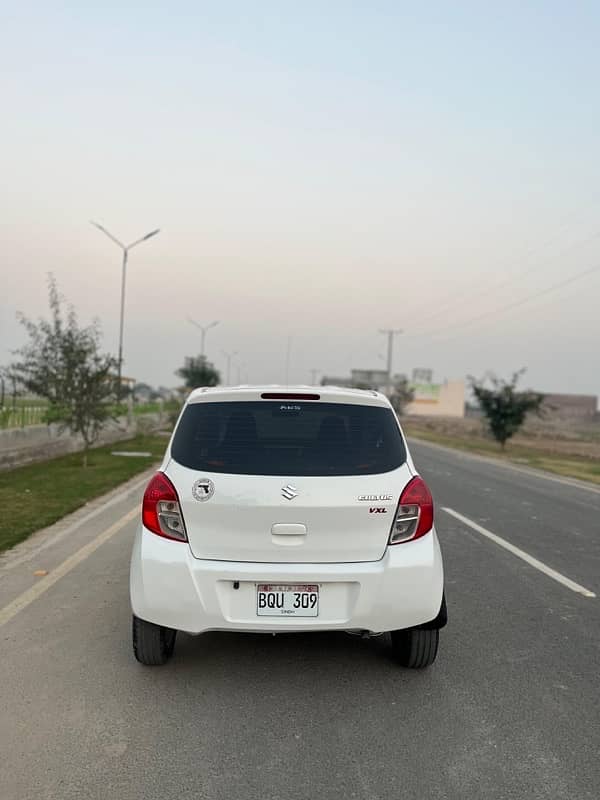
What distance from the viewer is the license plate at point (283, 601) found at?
159 inches

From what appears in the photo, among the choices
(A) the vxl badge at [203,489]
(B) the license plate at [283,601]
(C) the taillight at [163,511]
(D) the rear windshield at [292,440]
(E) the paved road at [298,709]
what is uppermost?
(D) the rear windshield at [292,440]

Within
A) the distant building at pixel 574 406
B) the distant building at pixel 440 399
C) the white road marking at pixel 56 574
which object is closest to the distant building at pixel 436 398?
the distant building at pixel 440 399

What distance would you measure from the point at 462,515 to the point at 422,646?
6761 mm

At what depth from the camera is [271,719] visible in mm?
3732

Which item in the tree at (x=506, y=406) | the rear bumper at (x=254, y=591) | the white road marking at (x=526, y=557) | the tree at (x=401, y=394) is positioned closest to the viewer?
the rear bumper at (x=254, y=591)

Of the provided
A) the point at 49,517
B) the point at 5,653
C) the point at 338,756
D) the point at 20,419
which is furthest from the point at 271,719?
the point at 20,419

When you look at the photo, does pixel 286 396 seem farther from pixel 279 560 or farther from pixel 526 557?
pixel 526 557

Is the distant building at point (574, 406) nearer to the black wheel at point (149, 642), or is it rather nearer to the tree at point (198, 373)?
the tree at point (198, 373)

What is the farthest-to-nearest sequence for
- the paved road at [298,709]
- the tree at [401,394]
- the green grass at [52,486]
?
1. the tree at [401,394]
2. the green grass at [52,486]
3. the paved road at [298,709]

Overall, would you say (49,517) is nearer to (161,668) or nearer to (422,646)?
(161,668)

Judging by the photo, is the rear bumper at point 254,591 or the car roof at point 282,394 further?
the car roof at point 282,394

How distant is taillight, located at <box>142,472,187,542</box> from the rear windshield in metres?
0.18

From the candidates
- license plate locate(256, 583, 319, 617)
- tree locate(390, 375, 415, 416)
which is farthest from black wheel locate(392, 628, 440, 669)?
tree locate(390, 375, 415, 416)

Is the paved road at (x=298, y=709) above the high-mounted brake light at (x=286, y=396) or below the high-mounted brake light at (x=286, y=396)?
below
